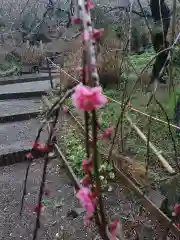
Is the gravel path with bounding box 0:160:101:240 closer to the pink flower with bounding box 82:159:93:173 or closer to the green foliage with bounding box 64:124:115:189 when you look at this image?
the green foliage with bounding box 64:124:115:189

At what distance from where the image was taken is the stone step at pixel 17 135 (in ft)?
15.8

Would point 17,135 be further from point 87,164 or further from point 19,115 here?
point 87,164

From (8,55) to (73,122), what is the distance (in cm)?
741

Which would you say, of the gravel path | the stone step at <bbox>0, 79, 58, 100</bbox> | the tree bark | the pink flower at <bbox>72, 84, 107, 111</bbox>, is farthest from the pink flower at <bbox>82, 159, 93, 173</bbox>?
the stone step at <bbox>0, 79, 58, 100</bbox>

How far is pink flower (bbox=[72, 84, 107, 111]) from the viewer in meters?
0.75

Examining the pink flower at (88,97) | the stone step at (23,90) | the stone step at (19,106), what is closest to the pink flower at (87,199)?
the pink flower at (88,97)

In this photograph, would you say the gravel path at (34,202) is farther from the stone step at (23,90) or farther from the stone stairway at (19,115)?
the stone step at (23,90)

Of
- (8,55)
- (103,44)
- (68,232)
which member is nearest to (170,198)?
(68,232)

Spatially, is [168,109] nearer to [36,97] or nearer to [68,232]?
[68,232]

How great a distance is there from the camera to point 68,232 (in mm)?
2977

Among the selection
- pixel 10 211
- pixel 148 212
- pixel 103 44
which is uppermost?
pixel 103 44

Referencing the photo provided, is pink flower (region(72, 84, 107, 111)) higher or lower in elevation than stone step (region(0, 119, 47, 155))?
higher

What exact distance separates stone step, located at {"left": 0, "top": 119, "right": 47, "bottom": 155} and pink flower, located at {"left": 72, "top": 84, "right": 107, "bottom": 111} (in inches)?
158

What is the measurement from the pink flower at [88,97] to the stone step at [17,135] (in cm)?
402
